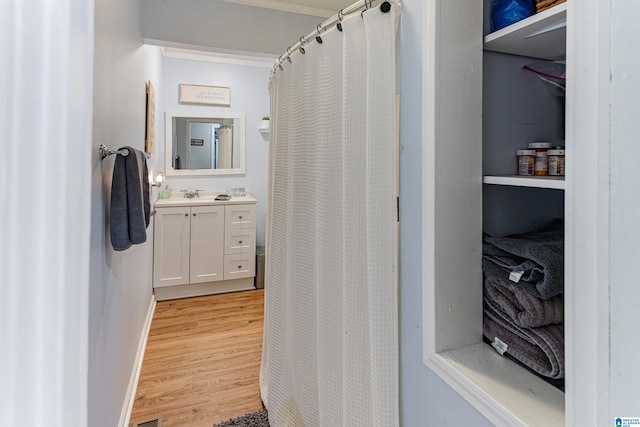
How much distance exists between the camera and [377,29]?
3.16 ft

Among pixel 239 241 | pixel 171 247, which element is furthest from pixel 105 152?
pixel 239 241

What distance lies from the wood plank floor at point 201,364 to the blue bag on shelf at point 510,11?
2.04 metres

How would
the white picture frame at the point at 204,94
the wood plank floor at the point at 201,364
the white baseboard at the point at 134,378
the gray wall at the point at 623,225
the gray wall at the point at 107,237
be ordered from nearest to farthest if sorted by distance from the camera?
the gray wall at the point at 623,225 < the gray wall at the point at 107,237 < the white baseboard at the point at 134,378 < the wood plank floor at the point at 201,364 < the white picture frame at the point at 204,94

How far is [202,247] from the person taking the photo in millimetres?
3479

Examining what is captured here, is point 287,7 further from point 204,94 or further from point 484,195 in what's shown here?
point 484,195

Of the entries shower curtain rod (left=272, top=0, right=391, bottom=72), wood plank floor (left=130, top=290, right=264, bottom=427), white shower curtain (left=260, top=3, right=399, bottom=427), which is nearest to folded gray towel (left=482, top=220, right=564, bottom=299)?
white shower curtain (left=260, top=3, right=399, bottom=427)

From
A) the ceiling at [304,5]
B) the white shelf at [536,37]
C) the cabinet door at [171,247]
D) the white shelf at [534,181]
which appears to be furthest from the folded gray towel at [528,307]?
the cabinet door at [171,247]

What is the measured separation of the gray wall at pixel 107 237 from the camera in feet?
3.79

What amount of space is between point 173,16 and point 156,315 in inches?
95.3

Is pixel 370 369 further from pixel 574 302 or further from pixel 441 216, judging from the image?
pixel 574 302

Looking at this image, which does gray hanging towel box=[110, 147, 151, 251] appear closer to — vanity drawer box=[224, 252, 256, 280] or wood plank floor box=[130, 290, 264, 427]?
wood plank floor box=[130, 290, 264, 427]

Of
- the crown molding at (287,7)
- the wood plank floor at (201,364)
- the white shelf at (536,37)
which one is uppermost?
the crown molding at (287,7)

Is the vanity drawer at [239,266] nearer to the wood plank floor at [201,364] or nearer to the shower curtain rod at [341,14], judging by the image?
the wood plank floor at [201,364]

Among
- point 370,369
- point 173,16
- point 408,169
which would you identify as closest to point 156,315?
point 173,16
